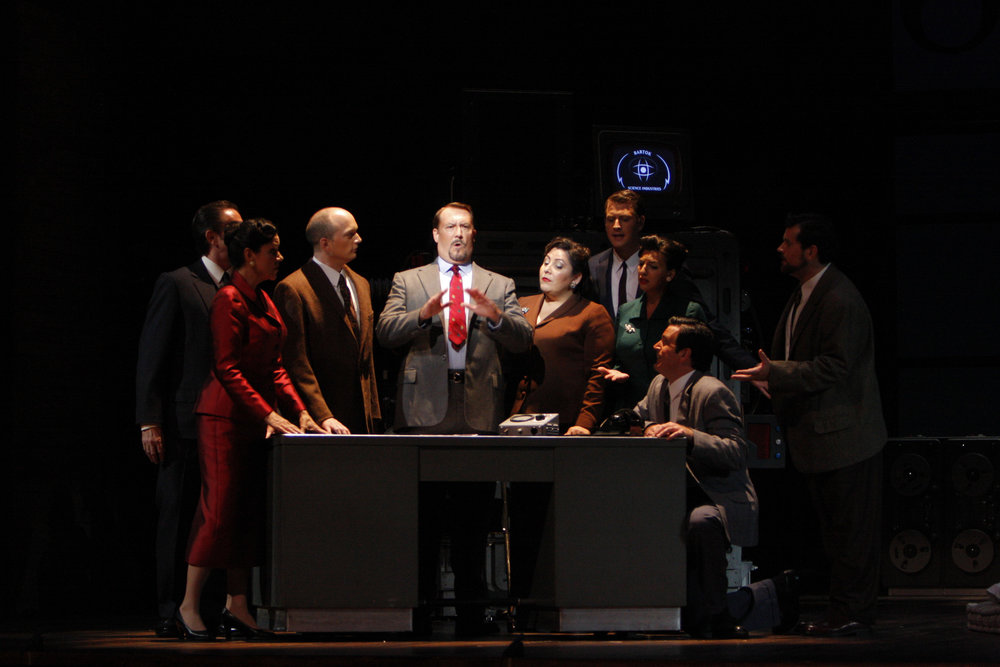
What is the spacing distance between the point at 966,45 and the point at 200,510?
17.6 ft

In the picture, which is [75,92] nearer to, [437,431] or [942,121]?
[437,431]

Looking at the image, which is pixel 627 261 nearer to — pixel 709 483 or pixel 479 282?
pixel 479 282

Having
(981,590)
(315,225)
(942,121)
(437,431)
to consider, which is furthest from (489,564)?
(942,121)

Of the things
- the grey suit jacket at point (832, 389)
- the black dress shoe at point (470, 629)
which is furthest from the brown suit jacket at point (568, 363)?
the black dress shoe at point (470, 629)

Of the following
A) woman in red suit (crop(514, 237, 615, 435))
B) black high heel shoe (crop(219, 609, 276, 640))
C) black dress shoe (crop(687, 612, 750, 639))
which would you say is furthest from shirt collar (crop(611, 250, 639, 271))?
black high heel shoe (crop(219, 609, 276, 640))

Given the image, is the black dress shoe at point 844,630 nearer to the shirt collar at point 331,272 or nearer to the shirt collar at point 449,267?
the shirt collar at point 449,267

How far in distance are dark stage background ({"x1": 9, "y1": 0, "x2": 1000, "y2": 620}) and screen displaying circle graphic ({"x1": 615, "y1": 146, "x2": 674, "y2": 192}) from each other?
0.59ft

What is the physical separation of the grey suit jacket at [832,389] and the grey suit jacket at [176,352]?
77.6 inches

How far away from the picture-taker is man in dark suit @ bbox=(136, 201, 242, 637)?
4184 mm

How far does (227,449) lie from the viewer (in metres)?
3.90

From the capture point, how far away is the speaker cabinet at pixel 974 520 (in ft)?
20.7

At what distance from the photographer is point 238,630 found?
3.92 m

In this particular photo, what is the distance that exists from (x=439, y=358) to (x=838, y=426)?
1.38 meters

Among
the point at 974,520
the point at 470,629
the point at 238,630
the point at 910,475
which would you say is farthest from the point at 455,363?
the point at 974,520
